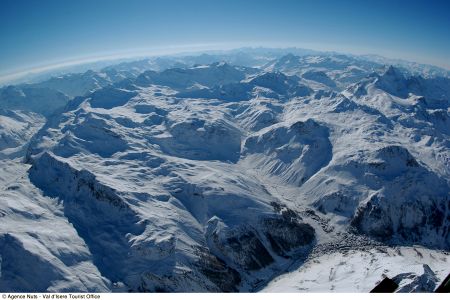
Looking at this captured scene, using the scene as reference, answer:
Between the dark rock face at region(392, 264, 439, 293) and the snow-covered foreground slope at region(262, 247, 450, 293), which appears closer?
the dark rock face at region(392, 264, 439, 293)

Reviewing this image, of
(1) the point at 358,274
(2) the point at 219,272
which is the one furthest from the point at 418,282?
(2) the point at 219,272

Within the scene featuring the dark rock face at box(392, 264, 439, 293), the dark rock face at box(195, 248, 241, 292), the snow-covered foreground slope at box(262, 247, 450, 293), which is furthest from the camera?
the dark rock face at box(195, 248, 241, 292)

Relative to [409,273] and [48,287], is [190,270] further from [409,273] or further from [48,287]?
[409,273]

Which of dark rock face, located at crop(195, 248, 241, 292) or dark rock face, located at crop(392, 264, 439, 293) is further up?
dark rock face, located at crop(392, 264, 439, 293)

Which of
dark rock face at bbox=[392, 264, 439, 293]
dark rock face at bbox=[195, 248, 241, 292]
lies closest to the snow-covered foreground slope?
dark rock face at bbox=[392, 264, 439, 293]

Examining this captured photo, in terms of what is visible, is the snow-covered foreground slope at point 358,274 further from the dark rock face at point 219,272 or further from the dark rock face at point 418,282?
the dark rock face at point 219,272

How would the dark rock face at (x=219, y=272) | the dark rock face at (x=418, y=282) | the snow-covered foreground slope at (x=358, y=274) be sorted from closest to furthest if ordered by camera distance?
the dark rock face at (x=418, y=282) → the snow-covered foreground slope at (x=358, y=274) → the dark rock face at (x=219, y=272)

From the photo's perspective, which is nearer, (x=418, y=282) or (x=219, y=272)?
(x=418, y=282)

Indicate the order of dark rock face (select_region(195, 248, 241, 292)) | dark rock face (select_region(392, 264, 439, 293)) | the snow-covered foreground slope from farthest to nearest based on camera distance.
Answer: dark rock face (select_region(195, 248, 241, 292)) → the snow-covered foreground slope → dark rock face (select_region(392, 264, 439, 293))

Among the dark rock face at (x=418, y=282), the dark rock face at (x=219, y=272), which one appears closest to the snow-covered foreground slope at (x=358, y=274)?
the dark rock face at (x=418, y=282)

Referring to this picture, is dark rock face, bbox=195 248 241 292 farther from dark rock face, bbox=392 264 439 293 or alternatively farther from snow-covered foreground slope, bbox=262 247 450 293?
dark rock face, bbox=392 264 439 293

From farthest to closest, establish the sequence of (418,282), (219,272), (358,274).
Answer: (219,272), (358,274), (418,282)

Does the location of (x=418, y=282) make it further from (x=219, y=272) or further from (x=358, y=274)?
(x=219, y=272)
